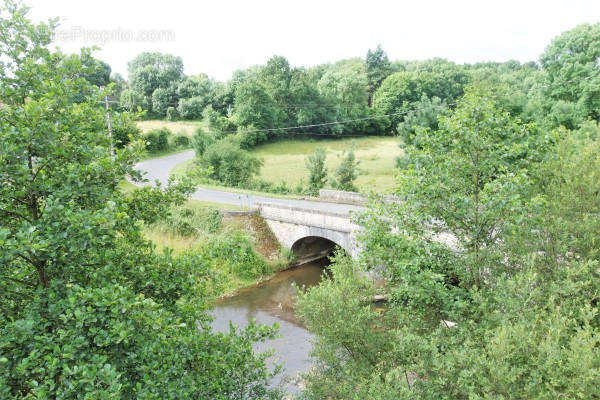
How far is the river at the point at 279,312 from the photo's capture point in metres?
18.6

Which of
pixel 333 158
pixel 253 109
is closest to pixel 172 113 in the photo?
pixel 253 109

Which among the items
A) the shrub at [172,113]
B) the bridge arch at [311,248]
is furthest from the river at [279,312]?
the shrub at [172,113]

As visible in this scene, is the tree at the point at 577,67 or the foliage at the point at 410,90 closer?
the tree at the point at 577,67

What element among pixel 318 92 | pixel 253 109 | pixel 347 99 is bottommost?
pixel 253 109

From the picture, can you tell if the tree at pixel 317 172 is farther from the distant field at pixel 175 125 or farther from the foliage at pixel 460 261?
the distant field at pixel 175 125

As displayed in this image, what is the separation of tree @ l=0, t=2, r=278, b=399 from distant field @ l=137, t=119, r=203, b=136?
5547cm

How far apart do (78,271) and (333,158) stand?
1843 inches

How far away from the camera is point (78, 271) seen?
6.64m

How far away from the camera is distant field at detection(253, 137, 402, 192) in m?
43.9

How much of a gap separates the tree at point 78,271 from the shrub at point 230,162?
33.8 metres

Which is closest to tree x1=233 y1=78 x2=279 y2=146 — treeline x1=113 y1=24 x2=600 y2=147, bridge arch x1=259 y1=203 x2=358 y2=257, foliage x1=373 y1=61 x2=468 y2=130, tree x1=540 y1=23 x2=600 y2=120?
treeline x1=113 y1=24 x2=600 y2=147

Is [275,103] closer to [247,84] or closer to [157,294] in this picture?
[247,84]

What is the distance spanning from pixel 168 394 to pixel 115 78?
8704 centimetres

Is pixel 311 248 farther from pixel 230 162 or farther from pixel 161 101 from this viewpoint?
pixel 161 101
